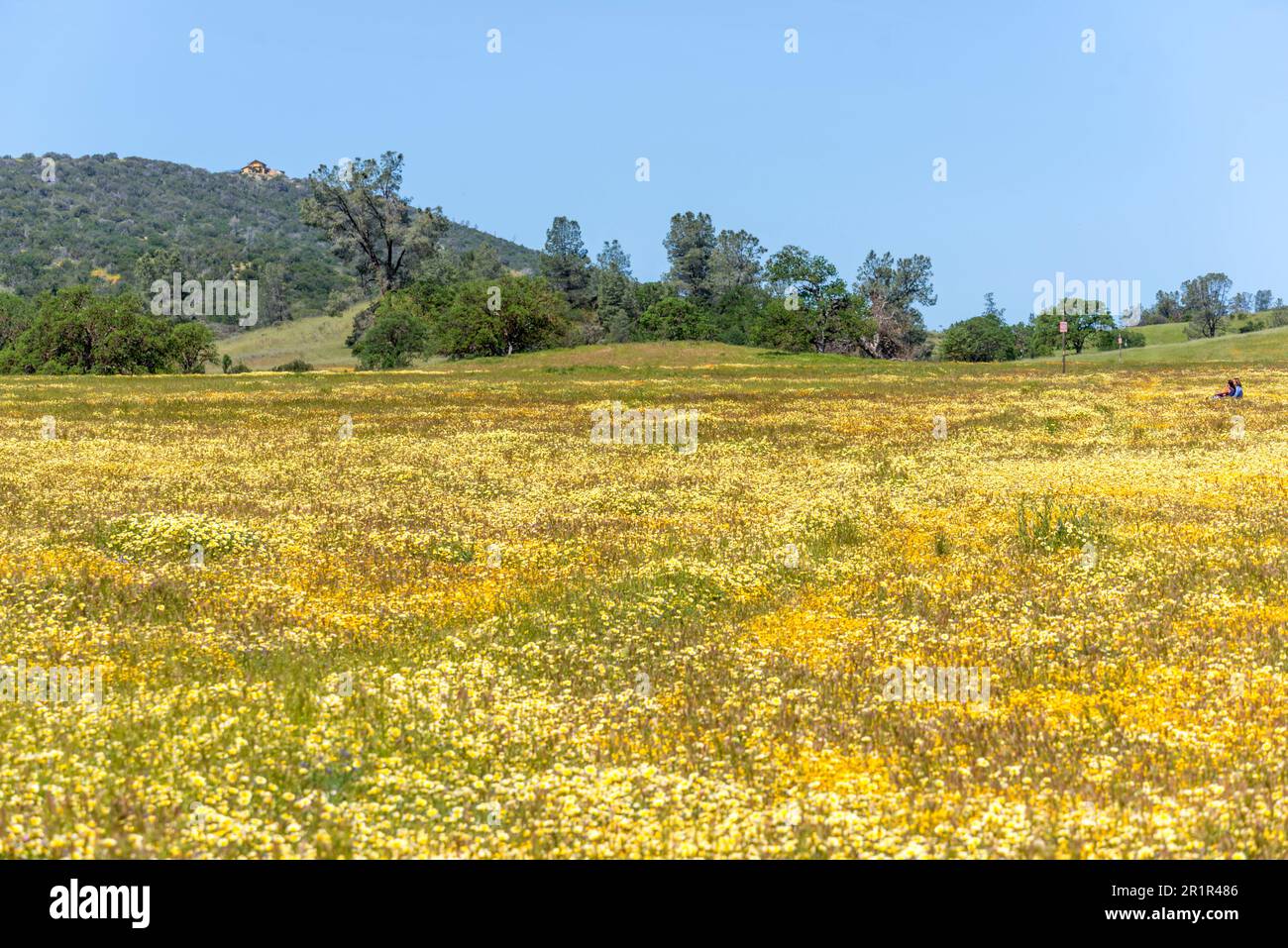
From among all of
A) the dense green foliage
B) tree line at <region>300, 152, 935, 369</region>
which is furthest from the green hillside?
the dense green foliage

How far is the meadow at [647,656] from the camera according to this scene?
8055mm

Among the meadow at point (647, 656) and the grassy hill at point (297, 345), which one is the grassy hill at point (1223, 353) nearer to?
the meadow at point (647, 656)

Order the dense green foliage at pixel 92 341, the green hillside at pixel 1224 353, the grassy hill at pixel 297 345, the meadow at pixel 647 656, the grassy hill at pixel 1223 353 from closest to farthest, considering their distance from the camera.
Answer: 1. the meadow at pixel 647 656
2. the grassy hill at pixel 1223 353
3. the green hillside at pixel 1224 353
4. the dense green foliage at pixel 92 341
5. the grassy hill at pixel 297 345

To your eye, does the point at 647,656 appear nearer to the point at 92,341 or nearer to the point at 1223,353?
the point at 92,341

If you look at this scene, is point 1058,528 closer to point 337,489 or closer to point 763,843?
point 763,843

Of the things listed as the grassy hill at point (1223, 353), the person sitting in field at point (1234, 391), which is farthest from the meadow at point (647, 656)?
the grassy hill at point (1223, 353)

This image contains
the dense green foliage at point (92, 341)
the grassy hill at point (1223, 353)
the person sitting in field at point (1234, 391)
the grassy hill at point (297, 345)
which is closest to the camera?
the person sitting in field at point (1234, 391)

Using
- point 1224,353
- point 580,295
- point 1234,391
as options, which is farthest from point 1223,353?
point 580,295

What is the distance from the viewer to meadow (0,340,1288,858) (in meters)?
8.05

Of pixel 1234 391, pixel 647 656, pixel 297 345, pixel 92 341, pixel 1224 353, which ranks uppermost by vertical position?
pixel 297 345

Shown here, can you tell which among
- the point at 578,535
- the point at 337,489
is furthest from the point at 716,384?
the point at 578,535

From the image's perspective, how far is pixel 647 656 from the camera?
13117mm

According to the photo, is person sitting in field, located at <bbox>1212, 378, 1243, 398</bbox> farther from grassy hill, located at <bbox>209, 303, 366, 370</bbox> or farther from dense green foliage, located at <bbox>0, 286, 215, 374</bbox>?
grassy hill, located at <bbox>209, 303, 366, 370</bbox>

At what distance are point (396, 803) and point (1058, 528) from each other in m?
15.2
